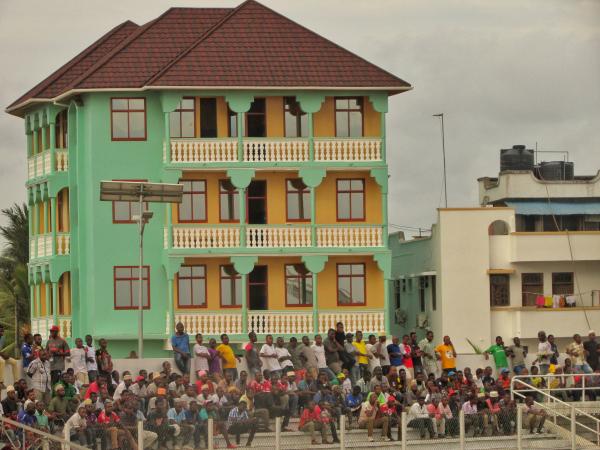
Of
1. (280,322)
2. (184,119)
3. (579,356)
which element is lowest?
(579,356)

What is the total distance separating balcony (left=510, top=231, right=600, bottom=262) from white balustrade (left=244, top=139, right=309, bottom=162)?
26.9 feet

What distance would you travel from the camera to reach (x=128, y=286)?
68.3m

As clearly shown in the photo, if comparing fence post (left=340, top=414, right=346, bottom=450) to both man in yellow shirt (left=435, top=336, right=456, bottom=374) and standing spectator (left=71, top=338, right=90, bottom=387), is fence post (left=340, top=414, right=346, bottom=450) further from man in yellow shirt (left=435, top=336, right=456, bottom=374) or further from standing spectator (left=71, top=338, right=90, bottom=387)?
man in yellow shirt (left=435, top=336, right=456, bottom=374)

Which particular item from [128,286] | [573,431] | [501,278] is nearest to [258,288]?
[128,286]

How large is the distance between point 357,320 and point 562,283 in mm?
8025

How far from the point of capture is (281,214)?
6888 centimetres

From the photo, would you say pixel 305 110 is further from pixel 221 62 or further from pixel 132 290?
pixel 132 290

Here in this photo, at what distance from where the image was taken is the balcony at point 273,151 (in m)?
67.8

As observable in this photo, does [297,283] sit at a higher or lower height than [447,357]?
higher

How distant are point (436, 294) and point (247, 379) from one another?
20.3 m

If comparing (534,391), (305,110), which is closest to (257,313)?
(305,110)

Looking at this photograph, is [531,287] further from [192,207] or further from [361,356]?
[361,356]

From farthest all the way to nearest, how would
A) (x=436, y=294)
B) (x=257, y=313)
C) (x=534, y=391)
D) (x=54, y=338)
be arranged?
1. (x=436, y=294)
2. (x=257, y=313)
3. (x=534, y=391)
4. (x=54, y=338)

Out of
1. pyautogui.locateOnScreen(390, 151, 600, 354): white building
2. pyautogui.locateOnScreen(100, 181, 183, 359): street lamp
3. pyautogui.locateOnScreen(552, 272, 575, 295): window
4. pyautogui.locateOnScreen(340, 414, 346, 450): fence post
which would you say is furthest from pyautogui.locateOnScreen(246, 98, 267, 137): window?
pyautogui.locateOnScreen(340, 414, 346, 450): fence post
